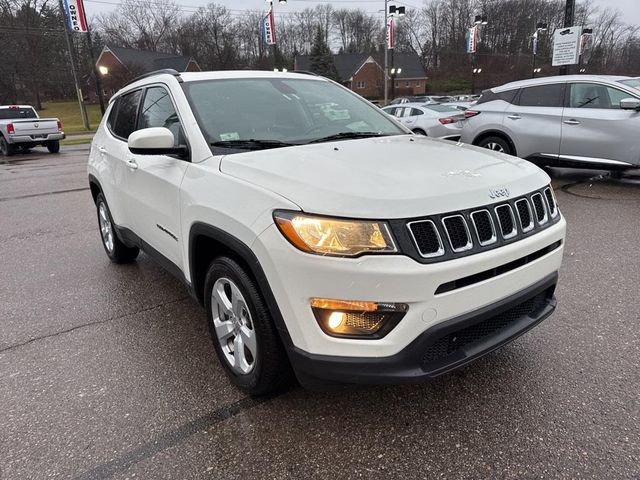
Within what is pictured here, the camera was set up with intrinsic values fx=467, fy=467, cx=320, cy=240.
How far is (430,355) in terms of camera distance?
6.80ft

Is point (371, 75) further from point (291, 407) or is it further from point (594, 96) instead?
point (291, 407)

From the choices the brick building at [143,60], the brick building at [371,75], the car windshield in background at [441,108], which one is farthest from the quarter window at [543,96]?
the brick building at [371,75]

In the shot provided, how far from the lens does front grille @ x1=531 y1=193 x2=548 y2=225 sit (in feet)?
8.22

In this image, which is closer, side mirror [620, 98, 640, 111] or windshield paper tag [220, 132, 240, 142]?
windshield paper tag [220, 132, 240, 142]

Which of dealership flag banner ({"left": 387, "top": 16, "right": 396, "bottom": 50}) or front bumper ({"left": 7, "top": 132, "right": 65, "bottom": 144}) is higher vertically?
dealership flag banner ({"left": 387, "top": 16, "right": 396, "bottom": 50})

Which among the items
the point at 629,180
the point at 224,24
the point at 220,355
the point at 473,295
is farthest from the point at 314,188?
the point at 224,24

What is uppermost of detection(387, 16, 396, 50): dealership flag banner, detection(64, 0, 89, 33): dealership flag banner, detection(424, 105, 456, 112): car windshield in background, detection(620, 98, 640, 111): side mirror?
detection(64, 0, 89, 33): dealership flag banner

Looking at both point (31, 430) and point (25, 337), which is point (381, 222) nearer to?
point (31, 430)

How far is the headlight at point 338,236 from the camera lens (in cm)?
196

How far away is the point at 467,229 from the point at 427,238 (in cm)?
22

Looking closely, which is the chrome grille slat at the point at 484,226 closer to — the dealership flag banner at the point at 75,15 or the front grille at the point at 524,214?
the front grille at the point at 524,214

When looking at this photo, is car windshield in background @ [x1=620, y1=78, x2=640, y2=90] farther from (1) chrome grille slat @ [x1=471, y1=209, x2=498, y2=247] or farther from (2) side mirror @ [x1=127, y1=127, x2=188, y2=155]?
(2) side mirror @ [x1=127, y1=127, x2=188, y2=155]

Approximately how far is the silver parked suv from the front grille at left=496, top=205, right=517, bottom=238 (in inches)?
242

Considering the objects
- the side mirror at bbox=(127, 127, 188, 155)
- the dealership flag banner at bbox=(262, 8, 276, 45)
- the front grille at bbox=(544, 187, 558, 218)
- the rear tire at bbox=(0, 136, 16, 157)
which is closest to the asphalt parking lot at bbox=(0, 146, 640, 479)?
the front grille at bbox=(544, 187, 558, 218)
